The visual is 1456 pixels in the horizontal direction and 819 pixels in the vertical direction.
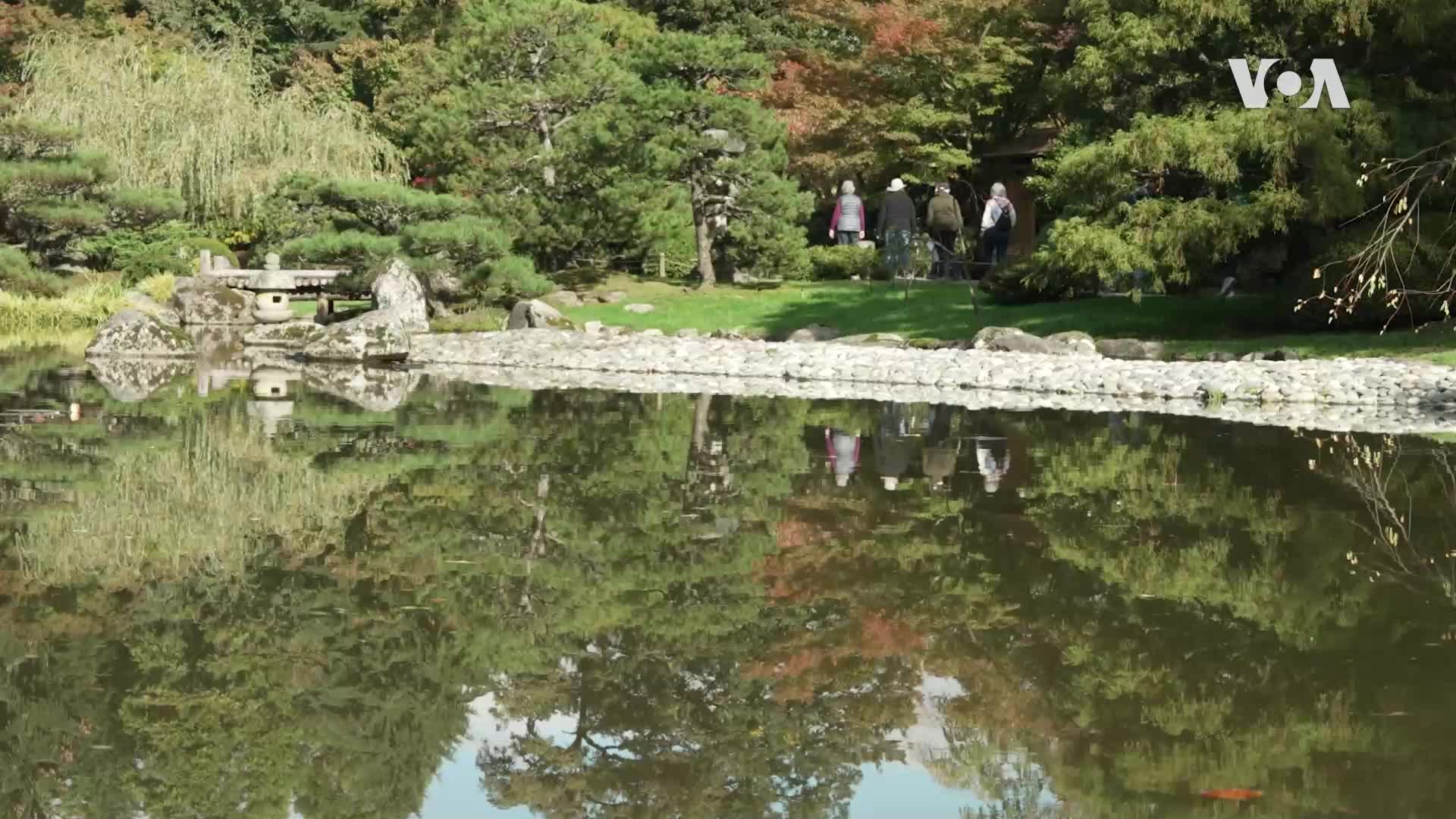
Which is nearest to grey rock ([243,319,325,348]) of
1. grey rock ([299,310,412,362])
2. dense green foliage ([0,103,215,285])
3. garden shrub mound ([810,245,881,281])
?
grey rock ([299,310,412,362])

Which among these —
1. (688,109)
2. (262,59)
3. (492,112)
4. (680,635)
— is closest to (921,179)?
(688,109)

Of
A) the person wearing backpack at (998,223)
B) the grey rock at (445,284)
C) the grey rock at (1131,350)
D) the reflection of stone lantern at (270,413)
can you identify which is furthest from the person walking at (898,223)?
the reflection of stone lantern at (270,413)

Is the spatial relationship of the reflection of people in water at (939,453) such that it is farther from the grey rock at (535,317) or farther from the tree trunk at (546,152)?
the tree trunk at (546,152)

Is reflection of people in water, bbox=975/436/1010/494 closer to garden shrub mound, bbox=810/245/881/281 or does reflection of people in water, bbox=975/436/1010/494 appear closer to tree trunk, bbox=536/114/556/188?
tree trunk, bbox=536/114/556/188

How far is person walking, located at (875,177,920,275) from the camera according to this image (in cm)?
2273

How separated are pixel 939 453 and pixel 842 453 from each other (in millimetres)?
596

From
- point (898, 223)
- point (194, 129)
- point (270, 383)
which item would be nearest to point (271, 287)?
point (194, 129)

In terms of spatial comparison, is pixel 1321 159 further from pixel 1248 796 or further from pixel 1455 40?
pixel 1248 796

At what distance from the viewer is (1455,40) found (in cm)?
1612

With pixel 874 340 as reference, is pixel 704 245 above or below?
above

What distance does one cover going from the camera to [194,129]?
92.5 feet

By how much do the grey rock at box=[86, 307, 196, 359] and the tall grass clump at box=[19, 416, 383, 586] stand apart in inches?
380

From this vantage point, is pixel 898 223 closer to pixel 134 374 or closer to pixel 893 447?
pixel 134 374

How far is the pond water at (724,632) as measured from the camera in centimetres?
427
